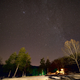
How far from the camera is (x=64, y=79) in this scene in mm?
8477

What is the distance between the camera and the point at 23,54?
86.8ft

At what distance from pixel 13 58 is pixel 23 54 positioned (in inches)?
221

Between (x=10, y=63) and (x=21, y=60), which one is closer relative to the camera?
(x=21, y=60)

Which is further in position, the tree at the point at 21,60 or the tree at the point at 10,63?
the tree at the point at 10,63

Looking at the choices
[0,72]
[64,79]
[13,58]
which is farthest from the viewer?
[0,72]

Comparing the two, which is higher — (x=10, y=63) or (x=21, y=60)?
(x=21, y=60)

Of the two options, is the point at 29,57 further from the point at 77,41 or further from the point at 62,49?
the point at 77,41

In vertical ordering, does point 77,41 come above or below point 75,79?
above

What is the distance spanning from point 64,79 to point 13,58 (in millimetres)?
25000

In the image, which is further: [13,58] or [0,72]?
[0,72]

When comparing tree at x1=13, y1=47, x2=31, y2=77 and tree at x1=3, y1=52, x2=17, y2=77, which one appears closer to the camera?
tree at x1=13, y1=47, x2=31, y2=77

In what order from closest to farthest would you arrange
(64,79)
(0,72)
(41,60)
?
(64,79) < (0,72) < (41,60)

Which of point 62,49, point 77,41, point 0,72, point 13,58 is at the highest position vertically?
point 77,41

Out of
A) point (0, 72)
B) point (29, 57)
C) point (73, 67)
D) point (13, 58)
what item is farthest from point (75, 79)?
point (0, 72)
